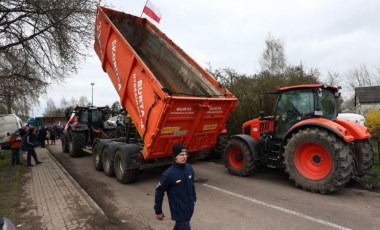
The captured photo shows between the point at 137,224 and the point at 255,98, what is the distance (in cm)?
975

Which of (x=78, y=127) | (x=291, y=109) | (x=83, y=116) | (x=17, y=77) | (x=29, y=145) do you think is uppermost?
(x=17, y=77)

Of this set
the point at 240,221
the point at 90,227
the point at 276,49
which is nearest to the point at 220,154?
the point at 240,221

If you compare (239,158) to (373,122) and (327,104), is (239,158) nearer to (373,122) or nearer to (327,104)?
(327,104)

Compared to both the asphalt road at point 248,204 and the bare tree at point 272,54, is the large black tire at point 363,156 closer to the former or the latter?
the asphalt road at point 248,204

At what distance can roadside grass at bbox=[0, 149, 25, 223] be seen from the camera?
5.62 metres

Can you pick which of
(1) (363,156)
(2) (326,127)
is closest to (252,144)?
(2) (326,127)

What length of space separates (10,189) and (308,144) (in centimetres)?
690

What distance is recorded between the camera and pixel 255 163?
816cm

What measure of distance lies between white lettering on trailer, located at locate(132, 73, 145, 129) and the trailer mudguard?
341 cm

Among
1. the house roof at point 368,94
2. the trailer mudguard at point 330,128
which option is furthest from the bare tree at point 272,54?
the trailer mudguard at point 330,128

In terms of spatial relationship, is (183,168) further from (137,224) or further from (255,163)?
(255,163)

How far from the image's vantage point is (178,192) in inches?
139

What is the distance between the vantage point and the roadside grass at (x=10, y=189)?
221 inches

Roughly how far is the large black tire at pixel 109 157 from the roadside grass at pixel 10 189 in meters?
2.16
